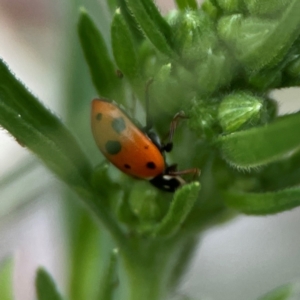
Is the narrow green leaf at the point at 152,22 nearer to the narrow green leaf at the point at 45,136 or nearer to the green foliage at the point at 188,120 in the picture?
the green foliage at the point at 188,120

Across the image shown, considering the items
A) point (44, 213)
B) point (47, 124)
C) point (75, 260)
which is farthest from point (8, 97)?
point (44, 213)

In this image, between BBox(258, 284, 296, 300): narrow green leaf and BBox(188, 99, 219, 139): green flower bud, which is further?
BBox(258, 284, 296, 300): narrow green leaf

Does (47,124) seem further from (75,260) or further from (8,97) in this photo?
(75,260)

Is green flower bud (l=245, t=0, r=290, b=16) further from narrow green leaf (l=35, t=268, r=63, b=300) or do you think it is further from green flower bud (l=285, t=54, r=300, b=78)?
narrow green leaf (l=35, t=268, r=63, b=300)

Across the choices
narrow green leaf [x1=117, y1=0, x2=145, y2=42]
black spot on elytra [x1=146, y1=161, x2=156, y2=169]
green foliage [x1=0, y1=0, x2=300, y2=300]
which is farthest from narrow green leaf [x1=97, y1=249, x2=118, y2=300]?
narrow green leaf [x1=117, y1=0, x2=145, y2=42]

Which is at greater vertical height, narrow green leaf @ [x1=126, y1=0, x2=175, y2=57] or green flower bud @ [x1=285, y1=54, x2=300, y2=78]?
narrow green leaf @ [x1=126, y1=0, x2=175, y2=57]

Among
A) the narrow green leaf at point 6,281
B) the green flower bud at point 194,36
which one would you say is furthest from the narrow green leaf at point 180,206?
the narrow green leaf at point 6,281
